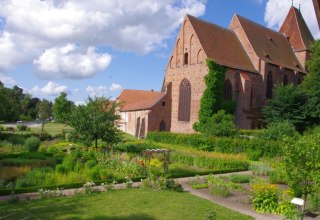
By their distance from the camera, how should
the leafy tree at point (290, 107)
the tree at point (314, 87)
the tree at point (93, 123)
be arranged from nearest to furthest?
the tree at point (93, 123) → the tree at point (314, 87) → the leafy tree at point (290, 107)

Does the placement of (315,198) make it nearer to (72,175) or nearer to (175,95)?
(72,175)

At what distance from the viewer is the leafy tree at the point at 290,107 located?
37.6m

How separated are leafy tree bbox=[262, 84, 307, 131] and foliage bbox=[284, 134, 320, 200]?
28.4 metres

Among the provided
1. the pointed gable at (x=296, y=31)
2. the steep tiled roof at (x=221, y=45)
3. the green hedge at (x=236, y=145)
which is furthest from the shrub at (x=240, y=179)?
the pointed gable at (x=296, y=31)

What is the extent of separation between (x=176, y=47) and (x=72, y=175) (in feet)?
102

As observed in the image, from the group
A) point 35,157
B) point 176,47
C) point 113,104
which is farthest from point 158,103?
point 35,157

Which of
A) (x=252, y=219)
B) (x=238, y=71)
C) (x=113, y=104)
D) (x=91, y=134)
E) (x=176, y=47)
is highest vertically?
(x=176, y=47)

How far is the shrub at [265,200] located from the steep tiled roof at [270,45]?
111 feet

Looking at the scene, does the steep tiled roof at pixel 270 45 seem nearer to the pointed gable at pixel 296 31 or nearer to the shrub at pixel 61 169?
the pointed gable at pixel 296 31

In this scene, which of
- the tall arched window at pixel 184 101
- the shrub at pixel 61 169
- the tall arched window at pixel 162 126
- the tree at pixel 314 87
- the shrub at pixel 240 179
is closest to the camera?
the shrub at pixel 61 169

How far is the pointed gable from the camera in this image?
50.8m

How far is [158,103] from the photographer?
43844mm

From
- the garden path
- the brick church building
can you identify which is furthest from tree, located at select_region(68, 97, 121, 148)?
the brick church building

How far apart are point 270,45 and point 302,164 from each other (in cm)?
3984
